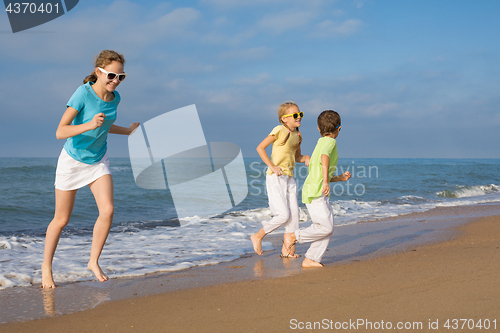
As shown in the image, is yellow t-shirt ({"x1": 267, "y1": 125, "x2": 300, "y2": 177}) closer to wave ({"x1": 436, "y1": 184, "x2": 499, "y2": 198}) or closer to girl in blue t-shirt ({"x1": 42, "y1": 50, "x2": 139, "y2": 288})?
girl in blue t-shirt ({"x1": 42, "y1": 50, "x2": 139, "y2": 288})

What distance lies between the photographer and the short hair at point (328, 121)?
13.6 feet

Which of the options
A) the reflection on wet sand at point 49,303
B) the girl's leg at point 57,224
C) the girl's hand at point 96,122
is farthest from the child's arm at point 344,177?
the reflection on wet sand at point 49,303

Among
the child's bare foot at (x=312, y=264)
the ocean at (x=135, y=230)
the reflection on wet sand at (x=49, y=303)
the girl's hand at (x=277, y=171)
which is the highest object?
the girl's hand at (x=277, y=171)

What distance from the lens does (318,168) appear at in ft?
13.1

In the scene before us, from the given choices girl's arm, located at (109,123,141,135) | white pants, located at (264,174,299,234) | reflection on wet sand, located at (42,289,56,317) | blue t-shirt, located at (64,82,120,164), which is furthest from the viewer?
white pants, located at (264,174,299,234)

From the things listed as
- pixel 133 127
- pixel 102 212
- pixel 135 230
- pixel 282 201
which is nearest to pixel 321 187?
pixel 282 201

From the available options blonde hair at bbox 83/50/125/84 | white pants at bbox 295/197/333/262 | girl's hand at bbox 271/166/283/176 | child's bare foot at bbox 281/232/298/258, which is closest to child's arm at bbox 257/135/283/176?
girl's hand at bbox 271/166/283/176

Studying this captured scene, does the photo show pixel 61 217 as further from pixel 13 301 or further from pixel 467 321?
pixel 467 321

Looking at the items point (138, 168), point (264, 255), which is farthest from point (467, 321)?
point (138, 168)

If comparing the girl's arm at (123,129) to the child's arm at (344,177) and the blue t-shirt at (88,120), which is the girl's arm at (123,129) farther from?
the child's arm at (344,177)

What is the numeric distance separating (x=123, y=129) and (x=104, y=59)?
69 centimetres

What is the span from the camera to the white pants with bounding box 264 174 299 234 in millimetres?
4621

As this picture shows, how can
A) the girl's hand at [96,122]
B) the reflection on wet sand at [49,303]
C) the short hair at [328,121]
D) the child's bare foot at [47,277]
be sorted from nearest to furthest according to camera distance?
the reflection on wet sand at [49,303]
the girl's hand at [96,122]
the child's bare foot at [47,277]
the short hair at [328,121]

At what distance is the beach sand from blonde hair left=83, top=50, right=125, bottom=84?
5.97 ft
